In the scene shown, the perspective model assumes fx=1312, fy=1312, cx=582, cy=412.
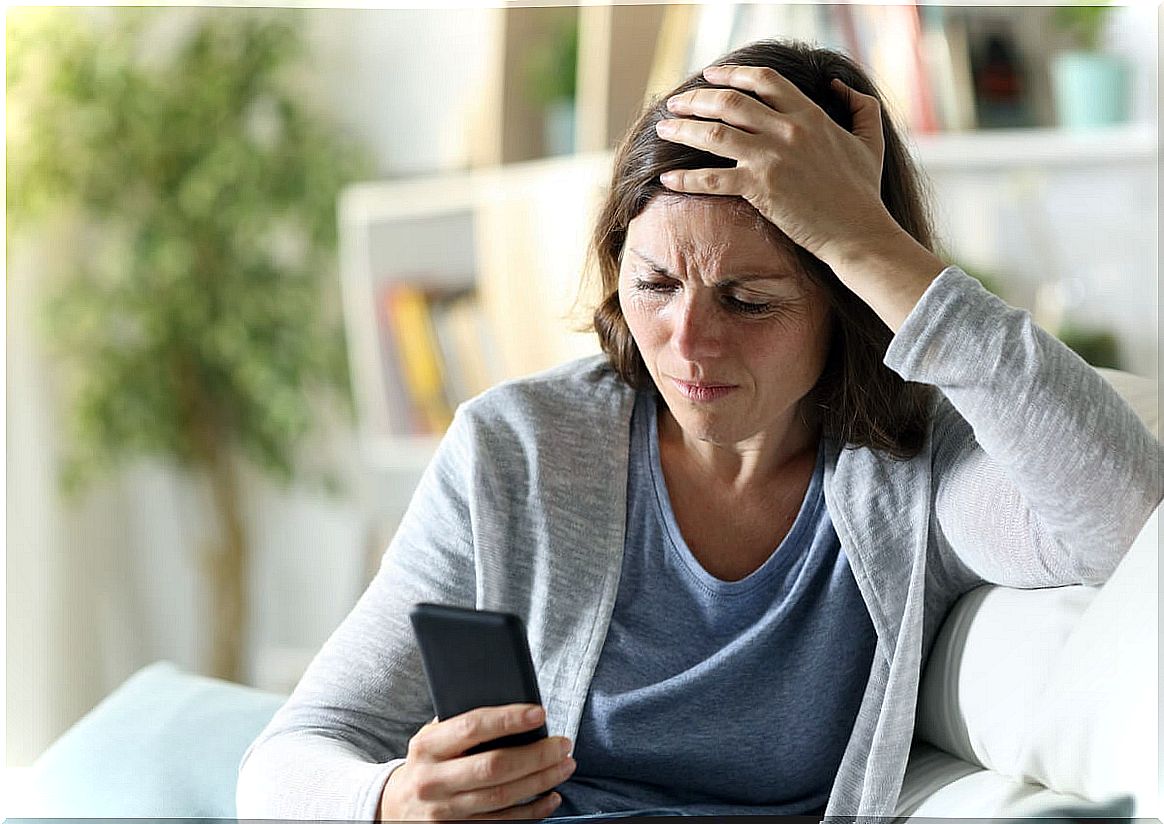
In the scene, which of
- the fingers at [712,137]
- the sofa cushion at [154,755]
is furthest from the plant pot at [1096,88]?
the sofa cushion at [154,755]

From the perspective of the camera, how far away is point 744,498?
45.2 inches

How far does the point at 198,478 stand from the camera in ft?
10.3

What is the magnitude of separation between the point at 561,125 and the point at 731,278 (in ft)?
5.46

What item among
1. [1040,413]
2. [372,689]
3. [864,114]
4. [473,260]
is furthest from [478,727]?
[473,260]

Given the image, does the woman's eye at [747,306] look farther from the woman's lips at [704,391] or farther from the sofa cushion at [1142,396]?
the sofa cushion at [1142,396]

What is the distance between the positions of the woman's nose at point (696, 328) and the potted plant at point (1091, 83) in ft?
5.13

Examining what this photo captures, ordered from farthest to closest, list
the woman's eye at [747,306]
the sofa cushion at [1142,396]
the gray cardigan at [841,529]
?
the sofa cushion at [1142,396]
the woman's eye at [747,306]
the gray cardigan at [841,529]

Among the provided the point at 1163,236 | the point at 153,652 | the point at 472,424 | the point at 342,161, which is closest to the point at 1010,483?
the point at 472,424

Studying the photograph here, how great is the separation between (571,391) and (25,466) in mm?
2074

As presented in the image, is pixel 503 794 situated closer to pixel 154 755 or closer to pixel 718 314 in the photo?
pixel 718 314

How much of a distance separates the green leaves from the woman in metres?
1.87

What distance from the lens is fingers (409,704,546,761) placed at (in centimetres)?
83

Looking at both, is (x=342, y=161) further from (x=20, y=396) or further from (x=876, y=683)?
(x=876, y=683)

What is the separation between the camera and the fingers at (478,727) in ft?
2.74
